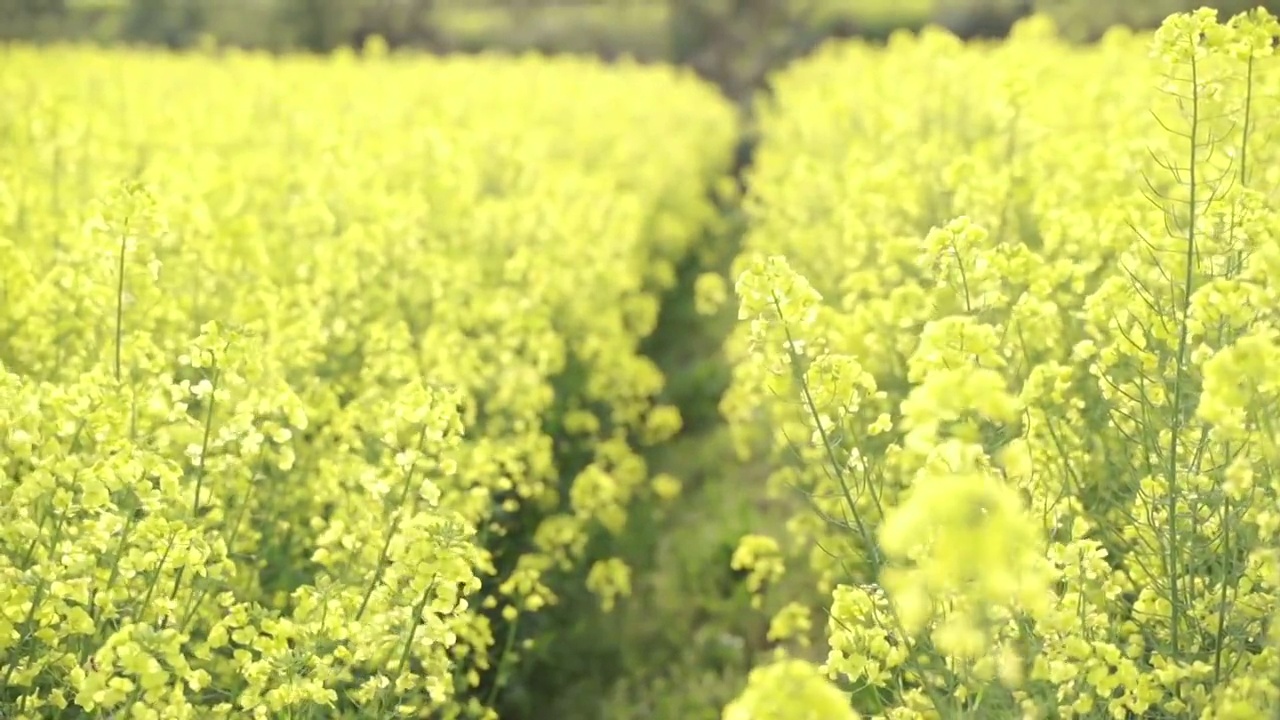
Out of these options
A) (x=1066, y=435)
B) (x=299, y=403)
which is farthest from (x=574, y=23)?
(x=299, y=403)

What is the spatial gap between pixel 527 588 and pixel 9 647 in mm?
1736

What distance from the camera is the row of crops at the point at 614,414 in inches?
115

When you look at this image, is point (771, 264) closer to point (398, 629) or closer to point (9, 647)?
point (398, 629)

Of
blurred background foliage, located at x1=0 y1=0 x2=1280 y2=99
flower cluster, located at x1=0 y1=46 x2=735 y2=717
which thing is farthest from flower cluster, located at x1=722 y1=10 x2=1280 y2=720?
blurred background foliage, located at x1=0 y1=0 x2=1280 y2=99

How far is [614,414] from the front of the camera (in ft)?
22.5

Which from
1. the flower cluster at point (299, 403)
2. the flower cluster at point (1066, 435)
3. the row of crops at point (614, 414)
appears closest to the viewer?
the flower cluster at point (1066, 435)

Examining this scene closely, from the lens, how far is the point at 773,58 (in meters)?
26.0

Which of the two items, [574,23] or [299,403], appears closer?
[299,403]

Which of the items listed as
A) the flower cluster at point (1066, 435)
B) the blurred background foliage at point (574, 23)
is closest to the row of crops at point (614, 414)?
the flower cluster at point (1066, 435)

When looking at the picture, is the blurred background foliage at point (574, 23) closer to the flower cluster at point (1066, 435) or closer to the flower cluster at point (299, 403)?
the flower cluster at point (299, 403)

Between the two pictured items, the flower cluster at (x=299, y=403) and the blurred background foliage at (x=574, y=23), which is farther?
the blurred background foliage at (x=574, y=23)

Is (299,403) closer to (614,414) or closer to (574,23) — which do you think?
(614,414)

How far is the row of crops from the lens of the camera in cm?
293

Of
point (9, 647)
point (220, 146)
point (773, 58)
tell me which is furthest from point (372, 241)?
point (773, 58)
